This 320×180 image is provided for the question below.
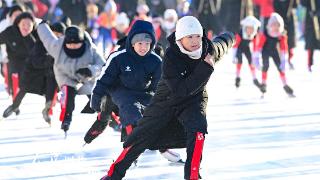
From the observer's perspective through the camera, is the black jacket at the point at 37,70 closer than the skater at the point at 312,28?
Yes

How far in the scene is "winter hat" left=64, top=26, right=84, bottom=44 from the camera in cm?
847

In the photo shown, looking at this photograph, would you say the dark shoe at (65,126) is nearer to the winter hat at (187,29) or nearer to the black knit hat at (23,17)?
the black knit hat at (23,17)

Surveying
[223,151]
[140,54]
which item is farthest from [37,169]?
[223,151]

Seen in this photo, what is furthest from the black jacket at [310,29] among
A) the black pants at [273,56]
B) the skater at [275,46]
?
the black pants at [273,56]

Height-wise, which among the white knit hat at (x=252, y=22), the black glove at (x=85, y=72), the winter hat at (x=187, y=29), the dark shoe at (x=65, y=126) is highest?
the winter hat at (x=187, y=29)

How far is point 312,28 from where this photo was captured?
16.1m

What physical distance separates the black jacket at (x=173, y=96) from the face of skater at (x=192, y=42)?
5 centimetres

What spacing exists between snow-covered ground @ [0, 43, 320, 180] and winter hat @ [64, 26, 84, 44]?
1.09 meters

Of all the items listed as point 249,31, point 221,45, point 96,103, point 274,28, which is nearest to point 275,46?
point 274,28

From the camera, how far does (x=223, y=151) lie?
7.97 meters

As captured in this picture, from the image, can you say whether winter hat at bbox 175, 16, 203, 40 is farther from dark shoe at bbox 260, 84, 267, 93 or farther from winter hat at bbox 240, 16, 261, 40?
winter hat at bbox 240, 16, 261, 40

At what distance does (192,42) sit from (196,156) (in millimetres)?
809

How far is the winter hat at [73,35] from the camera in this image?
847 centimetres

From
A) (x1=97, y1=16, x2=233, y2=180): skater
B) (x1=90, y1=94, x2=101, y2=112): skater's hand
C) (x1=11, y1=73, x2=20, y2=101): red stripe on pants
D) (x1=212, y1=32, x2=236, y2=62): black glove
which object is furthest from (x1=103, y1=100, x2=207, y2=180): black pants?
(x1=11, y1=73, x2=20, y2=101): red stripe on pants
